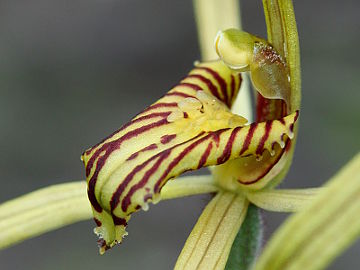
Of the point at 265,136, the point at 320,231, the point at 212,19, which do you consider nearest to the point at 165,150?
the point at 265,136

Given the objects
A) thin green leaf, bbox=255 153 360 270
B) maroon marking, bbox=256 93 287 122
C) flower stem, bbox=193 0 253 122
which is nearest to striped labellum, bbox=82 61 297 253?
maroon marking, bbox=256 93 287 122

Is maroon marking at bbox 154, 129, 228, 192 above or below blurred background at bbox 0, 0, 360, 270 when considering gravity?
above

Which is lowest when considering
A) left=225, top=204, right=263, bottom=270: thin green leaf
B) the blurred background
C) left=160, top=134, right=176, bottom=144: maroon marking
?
the blurred background

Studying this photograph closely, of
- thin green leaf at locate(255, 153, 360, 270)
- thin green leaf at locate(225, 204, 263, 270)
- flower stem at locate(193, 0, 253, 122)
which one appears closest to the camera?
thin green leaf at locate(255, 153, 360, 270)

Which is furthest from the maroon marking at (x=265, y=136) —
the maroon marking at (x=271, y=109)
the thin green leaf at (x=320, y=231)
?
the thin green leaf at (x=320, y=231)

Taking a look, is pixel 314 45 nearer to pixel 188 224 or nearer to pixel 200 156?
pixel 188 224

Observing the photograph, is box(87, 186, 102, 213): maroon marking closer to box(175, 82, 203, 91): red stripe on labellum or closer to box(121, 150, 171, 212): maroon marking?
box(121, 150, 171, 212): maroon marking
